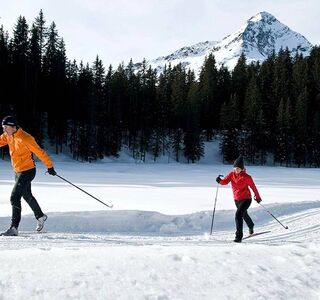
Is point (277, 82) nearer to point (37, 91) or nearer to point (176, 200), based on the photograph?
point (37, 91)

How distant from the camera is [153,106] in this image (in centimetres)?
6556

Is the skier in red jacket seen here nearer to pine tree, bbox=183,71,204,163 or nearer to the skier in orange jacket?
the skier in orange jacket

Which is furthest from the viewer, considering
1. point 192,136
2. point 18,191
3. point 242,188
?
point 192,136

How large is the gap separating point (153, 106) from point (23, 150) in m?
58.6

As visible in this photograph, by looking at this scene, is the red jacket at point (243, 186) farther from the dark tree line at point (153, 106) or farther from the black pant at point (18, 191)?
the dark tree line at point (153, 106)

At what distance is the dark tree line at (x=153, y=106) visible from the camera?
169ft

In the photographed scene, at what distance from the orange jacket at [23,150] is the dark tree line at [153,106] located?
130ft

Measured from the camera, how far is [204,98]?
77062mm

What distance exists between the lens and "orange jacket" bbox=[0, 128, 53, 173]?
733cm

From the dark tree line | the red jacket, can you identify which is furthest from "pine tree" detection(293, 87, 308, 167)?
the red jacket

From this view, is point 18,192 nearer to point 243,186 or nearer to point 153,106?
point 243,186

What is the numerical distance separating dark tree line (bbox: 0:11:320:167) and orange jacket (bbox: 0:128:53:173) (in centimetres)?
3967

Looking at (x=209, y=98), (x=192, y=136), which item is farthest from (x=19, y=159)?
(x=209, y=98)

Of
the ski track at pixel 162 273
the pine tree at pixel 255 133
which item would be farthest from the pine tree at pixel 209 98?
the ski track at pixel 162 273
